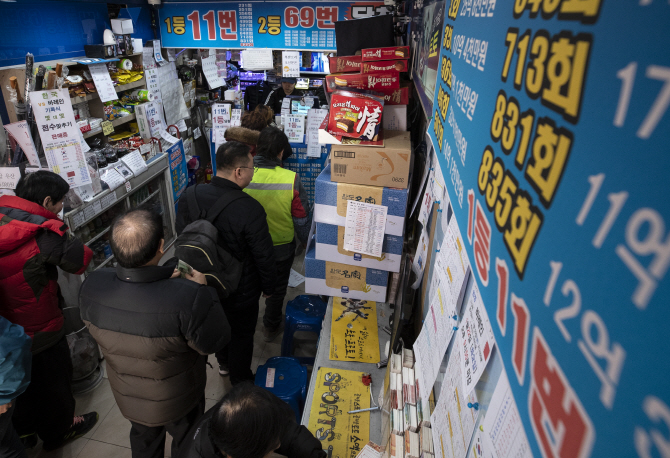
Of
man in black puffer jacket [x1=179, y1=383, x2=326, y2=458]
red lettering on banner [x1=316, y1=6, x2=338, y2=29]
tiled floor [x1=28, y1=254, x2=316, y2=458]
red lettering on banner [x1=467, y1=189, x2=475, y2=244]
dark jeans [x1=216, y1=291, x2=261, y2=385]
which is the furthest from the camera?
red lettering on banner [x1=316, y1=6, x2=338, y2=29]

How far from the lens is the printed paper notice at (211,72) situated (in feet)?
20.1

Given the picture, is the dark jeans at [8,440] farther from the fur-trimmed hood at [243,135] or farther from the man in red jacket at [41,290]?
the fur-trimmed hood at [243,135]

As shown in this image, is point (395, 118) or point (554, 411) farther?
point (395, 118)

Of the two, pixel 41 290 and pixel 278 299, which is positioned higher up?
pixel 41 290

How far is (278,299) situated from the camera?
3.74 m

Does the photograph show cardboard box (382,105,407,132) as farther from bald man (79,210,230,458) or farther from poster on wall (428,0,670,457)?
poster on wall (428,0,670,457)

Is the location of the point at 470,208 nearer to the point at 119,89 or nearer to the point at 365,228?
the point at 365,228

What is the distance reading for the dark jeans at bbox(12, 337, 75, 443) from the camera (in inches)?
101

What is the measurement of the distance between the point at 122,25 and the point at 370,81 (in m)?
3.50

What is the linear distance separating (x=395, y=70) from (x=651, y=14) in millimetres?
2147

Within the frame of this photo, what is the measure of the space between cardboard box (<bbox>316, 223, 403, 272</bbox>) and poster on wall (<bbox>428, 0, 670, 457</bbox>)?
1.62m

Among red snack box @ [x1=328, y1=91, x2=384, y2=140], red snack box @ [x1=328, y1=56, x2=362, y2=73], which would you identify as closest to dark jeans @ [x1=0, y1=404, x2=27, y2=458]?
red snack box @ [x1=328, y1=91, x2=384, y2=140]

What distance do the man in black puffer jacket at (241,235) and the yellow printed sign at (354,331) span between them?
2.03 ft

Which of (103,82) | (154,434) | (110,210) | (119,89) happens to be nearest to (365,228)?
(154,434)
